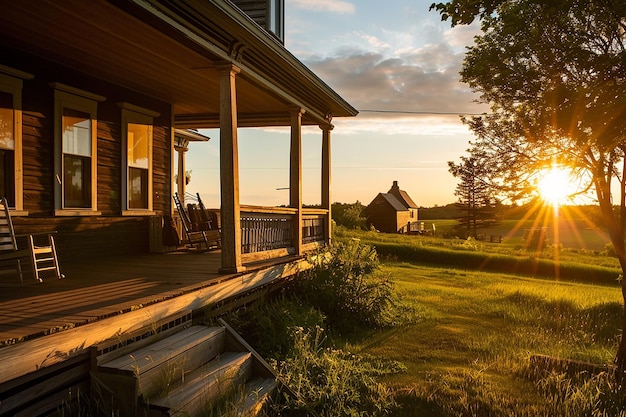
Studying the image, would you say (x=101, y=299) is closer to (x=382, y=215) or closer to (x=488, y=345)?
(x=488, y=345)

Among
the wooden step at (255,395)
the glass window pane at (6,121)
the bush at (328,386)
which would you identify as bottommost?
the bush at (328,386)

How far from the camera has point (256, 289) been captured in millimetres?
7039

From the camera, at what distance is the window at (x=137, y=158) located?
28.8 feet

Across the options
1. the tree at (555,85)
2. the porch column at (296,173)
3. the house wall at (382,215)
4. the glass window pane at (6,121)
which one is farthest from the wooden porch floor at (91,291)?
the house wall at (382,215)

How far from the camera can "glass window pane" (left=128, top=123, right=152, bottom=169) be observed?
894 centimetres

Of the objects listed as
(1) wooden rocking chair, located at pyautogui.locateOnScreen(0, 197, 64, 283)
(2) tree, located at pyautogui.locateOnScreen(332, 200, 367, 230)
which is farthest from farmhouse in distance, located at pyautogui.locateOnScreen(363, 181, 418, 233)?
(1) wooden rocking chair, located at pyautogui.locateOnScreen(0, 197, 64, 283)

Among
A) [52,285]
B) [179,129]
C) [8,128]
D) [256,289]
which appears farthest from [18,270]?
[179,129]

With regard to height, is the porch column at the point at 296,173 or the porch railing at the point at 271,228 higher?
the porch column at the point at 296,173

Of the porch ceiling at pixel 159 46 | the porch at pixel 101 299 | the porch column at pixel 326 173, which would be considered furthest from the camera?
the porch column at pixel 326 173

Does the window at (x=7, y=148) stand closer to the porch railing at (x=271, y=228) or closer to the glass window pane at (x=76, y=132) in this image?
the glass window pane at (x=76, y=132)

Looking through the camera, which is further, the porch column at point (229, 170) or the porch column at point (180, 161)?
the porch column at point (180, 161)

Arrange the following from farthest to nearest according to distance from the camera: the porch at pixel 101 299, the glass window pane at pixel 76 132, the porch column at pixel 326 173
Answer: the porch column at pixel 326 173, the glass window pane at pixel 76 132, the porch at pixel 101 299

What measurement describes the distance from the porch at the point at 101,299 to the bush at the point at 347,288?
0.54 meters

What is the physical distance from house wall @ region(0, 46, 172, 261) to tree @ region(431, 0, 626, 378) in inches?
213
